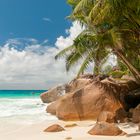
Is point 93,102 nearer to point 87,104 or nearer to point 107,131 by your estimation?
point 87,104

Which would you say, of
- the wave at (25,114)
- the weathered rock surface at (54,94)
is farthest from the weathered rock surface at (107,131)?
the weathered rock surface at (54,94)

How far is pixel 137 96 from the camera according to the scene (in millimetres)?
15820

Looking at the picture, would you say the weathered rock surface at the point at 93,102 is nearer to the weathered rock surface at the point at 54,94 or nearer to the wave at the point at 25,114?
the wave at the point at 25,114

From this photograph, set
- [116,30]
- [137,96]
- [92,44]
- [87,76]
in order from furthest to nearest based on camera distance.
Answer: [87,76], [137,96], [92,44], [116,30]

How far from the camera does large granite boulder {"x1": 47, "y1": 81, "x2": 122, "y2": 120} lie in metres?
13.9

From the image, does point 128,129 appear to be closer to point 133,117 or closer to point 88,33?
point 133,117

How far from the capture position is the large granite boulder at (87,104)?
45.5 ft

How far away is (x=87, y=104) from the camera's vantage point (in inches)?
559

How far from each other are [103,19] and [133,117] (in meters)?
4.00

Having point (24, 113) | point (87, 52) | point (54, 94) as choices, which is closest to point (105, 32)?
point (87, 52)

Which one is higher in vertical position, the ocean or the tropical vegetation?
the tropical vegetation

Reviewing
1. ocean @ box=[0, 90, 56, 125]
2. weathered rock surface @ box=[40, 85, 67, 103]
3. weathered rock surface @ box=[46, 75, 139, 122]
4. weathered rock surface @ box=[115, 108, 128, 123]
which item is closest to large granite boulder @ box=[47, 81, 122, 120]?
weathered rock surface @ box=[46, 75, 139, 122]

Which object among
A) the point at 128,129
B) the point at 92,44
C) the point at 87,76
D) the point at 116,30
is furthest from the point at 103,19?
the point at 87,76

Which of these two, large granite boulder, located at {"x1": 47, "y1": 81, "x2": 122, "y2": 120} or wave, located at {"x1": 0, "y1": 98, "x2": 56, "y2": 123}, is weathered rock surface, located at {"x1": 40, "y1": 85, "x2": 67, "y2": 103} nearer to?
wave, located at {"x1": 0, "y1": 98, "x2": 56, "y2": 123}
